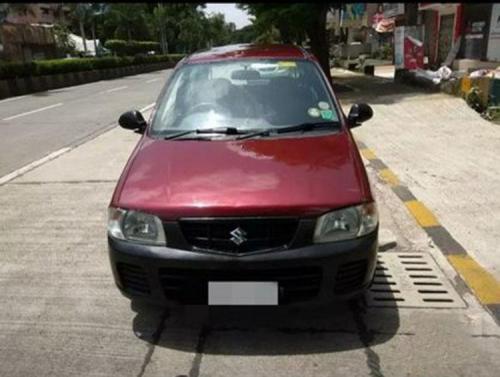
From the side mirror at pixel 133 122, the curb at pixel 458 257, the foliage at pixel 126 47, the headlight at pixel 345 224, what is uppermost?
the side mirror at pixel 133 122

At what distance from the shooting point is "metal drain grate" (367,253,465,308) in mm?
3590

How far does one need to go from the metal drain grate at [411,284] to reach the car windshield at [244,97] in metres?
1.22

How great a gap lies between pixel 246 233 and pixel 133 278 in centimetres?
73

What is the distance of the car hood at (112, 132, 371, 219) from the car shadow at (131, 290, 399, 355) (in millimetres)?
619

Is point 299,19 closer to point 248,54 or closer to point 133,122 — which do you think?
point 248,54

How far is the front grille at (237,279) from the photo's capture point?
2.89 meters

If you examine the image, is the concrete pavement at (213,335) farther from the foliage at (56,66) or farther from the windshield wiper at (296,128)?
the foliage at (56,66)

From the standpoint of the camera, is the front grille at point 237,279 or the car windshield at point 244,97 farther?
the car windshield at point 244,97

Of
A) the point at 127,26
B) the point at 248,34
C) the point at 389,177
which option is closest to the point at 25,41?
the point at 248,34

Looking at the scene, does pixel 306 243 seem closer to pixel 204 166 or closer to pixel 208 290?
pixel 208 290

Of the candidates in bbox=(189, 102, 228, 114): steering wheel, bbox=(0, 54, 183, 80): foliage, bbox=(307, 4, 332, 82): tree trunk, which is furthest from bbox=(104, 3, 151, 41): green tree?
bbox=(189, 102, 228, 114): steering wheel

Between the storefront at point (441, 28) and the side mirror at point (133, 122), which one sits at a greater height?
the side mirror at point (133, 122)

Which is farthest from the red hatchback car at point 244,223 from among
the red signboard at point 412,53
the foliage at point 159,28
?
the foliage at point 159,28

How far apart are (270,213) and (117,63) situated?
34367 mm
